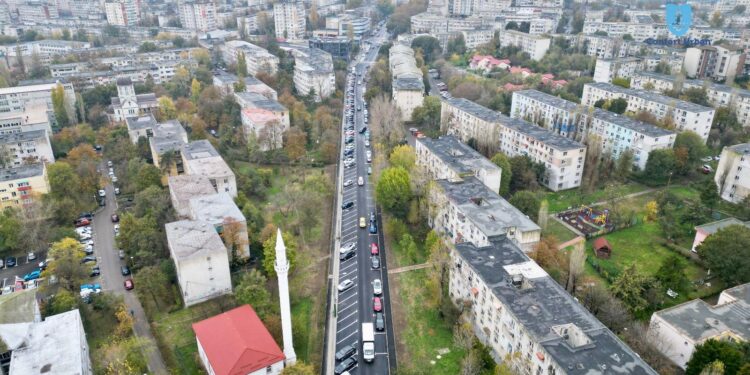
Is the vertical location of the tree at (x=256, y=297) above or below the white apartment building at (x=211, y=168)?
below

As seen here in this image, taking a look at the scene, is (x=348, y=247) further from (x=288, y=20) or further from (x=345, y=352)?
(x=288, y=20)

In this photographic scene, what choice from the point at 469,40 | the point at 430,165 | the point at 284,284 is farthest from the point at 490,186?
the point at 469,40

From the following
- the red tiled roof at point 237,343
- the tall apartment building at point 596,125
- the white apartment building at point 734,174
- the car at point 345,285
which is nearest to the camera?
the red tiled roof at point 237,343

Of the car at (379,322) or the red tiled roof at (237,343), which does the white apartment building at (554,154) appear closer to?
the car at (379,322)

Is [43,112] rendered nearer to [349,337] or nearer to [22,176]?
[22,176]

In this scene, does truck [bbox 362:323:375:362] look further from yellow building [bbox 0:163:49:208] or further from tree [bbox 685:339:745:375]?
yellow building [bbox 0:163:49:208]

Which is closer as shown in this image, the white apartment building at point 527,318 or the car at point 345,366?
the white apartment building at point 527,318

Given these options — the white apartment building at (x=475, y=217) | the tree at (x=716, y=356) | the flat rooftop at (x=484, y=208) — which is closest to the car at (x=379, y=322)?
the white apartment building at (x=475, y=217)
